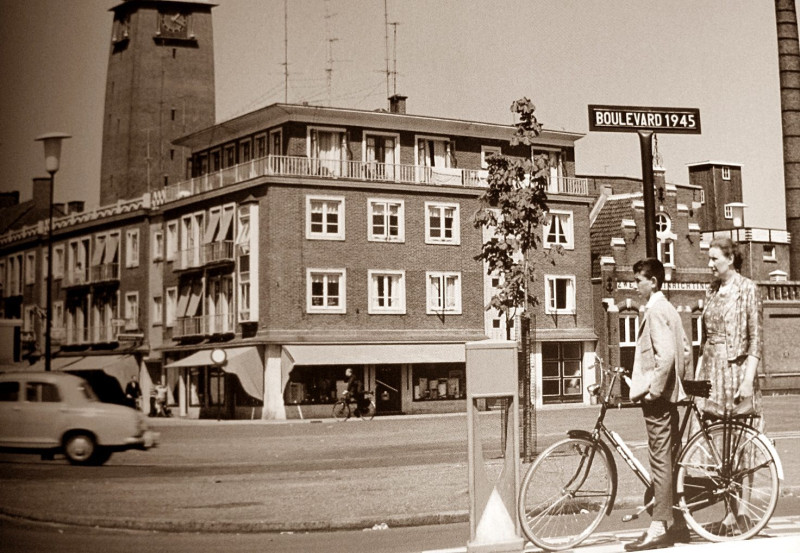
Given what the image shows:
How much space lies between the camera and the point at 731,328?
8.51 metres

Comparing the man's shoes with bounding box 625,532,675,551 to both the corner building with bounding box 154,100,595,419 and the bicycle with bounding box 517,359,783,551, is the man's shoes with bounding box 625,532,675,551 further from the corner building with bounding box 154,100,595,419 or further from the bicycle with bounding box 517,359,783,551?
the corner building with bounding box 154,100,595,419

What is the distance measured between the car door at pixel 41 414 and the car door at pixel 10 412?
33mm

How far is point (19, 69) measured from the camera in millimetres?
7848

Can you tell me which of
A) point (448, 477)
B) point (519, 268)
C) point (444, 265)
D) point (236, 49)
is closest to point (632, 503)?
point (448, 477)

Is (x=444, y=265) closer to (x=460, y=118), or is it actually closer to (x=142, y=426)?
(x=460, y=118)

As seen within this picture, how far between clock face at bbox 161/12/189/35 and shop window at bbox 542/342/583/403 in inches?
205

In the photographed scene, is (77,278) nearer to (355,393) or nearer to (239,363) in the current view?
(239,363)

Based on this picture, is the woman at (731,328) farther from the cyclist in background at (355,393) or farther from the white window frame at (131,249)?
the cyclist in background at (355,393)

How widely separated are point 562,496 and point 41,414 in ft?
10.3

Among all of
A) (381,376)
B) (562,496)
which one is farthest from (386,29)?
(381,376)

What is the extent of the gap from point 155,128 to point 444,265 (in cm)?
1001

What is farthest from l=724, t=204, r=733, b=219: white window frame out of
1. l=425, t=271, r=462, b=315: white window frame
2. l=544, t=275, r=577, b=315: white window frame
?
l=425, t=271, r=462, b=315: white window frame

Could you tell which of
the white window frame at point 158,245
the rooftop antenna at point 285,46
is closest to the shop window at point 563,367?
the rooftop antenna at point 285,46

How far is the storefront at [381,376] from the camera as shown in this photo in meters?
14.6
